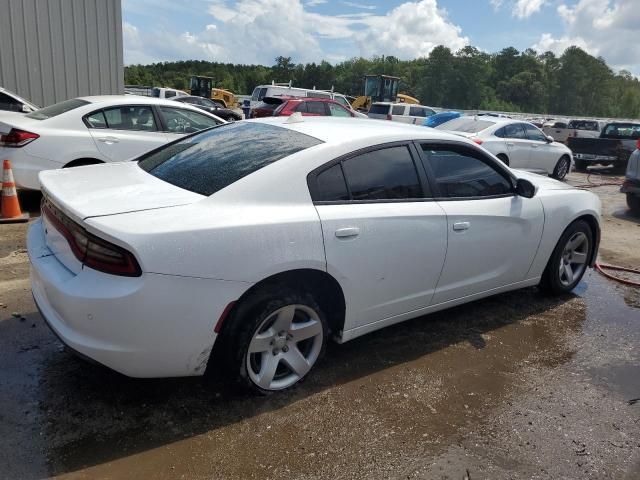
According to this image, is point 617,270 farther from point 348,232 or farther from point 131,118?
point 131,118

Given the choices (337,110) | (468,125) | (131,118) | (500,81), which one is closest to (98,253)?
(131,118)

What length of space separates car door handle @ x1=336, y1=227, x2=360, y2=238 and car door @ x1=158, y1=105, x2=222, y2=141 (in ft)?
15.7

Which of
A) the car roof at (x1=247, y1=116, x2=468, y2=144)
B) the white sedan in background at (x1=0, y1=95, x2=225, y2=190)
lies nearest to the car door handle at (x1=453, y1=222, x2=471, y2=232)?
the car roof at (x1=247, y1=116, x2=468, y2=144)

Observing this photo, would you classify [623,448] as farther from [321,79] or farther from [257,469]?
[321,79]

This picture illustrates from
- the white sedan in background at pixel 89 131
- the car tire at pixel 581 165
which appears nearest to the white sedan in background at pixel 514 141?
the car tire at pixel 581 165

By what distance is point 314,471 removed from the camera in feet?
8.09

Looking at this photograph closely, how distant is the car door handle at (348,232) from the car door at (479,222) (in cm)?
83

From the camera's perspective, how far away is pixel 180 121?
285 inches

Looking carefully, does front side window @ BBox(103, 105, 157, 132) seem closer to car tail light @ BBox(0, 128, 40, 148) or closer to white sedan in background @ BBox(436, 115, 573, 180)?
car tail light @ BBox(0, 128, 40, 148)

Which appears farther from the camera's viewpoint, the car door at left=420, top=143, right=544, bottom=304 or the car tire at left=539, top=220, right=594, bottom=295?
the car tire at left=539, top=220, right=594, bottom=295

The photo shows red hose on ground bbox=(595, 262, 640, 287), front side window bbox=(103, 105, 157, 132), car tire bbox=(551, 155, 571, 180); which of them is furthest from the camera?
car tire bbox=(551, 155, 571, 180)

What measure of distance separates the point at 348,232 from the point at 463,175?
4.35 ft

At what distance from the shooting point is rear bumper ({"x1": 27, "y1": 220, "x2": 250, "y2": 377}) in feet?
7.77

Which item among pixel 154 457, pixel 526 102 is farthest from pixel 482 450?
pixel 526 102
